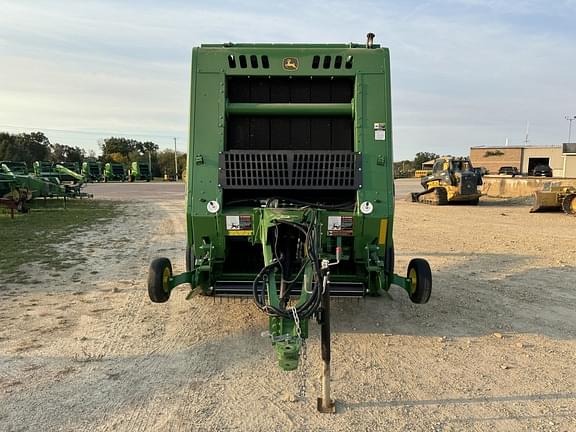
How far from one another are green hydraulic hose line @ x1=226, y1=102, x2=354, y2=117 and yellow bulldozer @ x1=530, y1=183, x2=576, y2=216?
15.1m

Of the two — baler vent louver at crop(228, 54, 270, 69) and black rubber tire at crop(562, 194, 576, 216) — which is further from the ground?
baler vent louver at crop(228, 54, 270, 69)

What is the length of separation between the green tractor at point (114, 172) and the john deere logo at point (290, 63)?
5083cm

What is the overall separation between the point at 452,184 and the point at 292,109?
18.0m

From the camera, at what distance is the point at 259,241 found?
4.64 meters

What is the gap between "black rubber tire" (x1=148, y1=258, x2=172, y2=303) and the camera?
4578mm

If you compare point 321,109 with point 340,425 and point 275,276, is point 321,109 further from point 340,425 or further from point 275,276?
point 340,425

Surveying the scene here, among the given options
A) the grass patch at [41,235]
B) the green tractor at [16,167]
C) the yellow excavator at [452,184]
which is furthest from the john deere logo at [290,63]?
the green tractor at [16,167]

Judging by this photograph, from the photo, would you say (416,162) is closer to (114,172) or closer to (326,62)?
(114,172)

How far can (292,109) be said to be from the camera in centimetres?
512

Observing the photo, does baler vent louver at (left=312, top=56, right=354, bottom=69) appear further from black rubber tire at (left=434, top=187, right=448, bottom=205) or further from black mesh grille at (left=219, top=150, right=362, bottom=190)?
black rubber tire at (left=434, top=187, right=448, bottom=205)

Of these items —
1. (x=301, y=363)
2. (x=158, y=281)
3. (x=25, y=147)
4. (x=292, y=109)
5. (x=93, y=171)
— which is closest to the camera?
(x=301, y=363)

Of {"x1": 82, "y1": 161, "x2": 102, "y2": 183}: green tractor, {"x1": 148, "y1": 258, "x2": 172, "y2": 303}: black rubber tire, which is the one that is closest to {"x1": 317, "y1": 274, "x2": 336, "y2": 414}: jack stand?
{"x1": 148, "y1": 258, "x2": 172, "y2": 303}: black rubber tire

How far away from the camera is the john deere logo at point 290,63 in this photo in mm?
5012

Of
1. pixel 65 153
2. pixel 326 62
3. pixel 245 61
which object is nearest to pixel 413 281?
pixel 326 62
